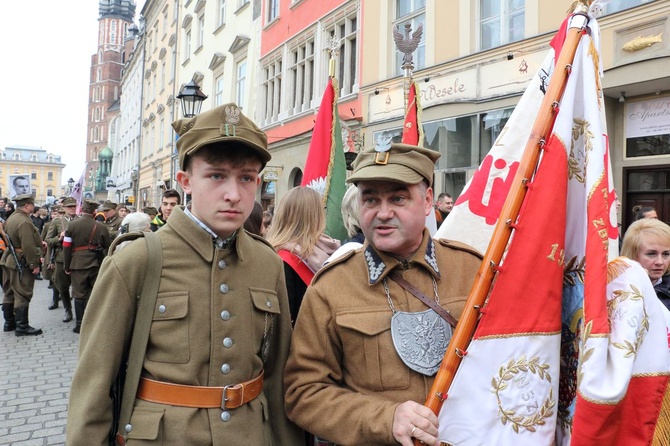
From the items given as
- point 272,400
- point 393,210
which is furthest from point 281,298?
point 393,210

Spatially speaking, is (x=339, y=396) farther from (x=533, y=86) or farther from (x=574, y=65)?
(x=533, y=86)

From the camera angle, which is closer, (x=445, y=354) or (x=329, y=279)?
(x=445, y=354)

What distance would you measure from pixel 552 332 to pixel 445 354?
0.39m

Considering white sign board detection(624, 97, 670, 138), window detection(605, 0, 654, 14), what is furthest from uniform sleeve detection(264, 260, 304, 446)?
window detection(605, 0, 654, 14)

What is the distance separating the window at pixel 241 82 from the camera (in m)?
21.0

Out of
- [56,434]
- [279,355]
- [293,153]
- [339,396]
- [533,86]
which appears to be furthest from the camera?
[293,153]

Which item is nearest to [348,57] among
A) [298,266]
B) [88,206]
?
[88,206]

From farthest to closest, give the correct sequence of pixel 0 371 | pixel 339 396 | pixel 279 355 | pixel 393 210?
pixel 0 371, pixel 279 355, pixel 393 210, pixel 339 396

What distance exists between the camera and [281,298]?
2.10 m

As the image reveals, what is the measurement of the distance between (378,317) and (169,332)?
0.70 meters

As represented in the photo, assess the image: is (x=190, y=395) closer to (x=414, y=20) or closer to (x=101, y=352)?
(x=101, y=352)

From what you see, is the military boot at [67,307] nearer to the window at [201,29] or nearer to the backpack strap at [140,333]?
the backpack strap at [140,333]

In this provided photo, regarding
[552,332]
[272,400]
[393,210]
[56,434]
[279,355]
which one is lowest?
[56,434]

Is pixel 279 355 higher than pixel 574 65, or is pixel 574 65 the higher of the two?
pixel 574 65
